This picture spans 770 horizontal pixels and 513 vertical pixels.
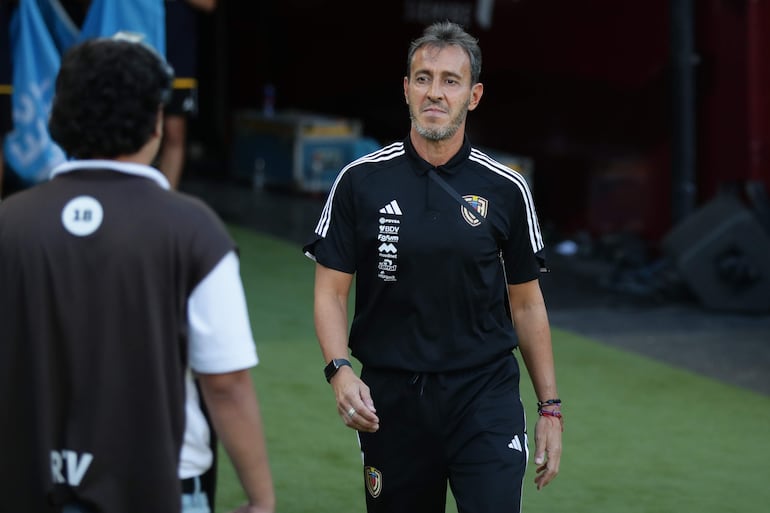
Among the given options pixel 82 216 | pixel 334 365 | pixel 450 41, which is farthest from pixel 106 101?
pixel 450 41

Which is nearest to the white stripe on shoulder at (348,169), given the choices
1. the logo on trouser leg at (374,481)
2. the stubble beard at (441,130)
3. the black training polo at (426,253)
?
the black training polo at (426,253)

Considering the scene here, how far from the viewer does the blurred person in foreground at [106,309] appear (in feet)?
9.48

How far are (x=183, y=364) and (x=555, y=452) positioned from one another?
167cm

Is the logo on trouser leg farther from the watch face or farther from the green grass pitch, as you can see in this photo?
the green grass pitch

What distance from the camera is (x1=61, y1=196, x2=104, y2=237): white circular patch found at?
2.88 metres

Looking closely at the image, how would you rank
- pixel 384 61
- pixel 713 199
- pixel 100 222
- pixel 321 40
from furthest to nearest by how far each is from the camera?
pixel 321 40 < pixel 384 61 < pixel 713 199 < pixel 100 222

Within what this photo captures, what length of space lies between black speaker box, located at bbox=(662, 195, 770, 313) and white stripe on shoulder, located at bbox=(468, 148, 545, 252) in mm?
5586

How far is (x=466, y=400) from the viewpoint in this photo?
4262 millimetres

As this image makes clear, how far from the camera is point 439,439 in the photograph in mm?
4250

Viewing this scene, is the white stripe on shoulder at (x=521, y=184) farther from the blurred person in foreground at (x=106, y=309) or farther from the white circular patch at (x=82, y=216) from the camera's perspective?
the white circular patch at (x=82, y=216)

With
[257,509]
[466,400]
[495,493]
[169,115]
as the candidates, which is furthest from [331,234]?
[169,115]

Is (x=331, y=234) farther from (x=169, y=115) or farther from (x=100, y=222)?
(x=169, y=115)

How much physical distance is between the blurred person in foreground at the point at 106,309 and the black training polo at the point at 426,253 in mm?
1322

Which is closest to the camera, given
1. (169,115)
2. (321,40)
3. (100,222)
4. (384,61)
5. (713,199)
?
(100,222)
